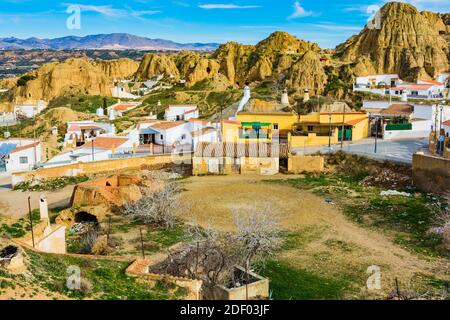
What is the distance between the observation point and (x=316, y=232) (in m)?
22.3

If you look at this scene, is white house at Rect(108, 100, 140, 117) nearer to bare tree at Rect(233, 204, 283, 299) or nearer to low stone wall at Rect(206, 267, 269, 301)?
bare tree at Rect(233, 204, 283, 299)

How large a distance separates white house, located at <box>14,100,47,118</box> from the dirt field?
47.6 metres

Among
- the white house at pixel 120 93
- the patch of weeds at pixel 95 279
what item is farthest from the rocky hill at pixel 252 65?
the patch of weeds at pixel 95 279

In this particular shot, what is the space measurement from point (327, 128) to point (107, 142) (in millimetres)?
17010

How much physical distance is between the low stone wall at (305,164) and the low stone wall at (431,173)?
6394 millimetres

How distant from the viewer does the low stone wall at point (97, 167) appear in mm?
33081

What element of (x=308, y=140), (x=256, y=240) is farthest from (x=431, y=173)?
(x=256, y=240)

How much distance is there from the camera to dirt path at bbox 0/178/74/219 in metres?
27.3

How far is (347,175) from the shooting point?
110ft

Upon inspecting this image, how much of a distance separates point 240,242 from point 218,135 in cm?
2393

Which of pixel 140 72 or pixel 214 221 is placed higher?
pixel 140 72
